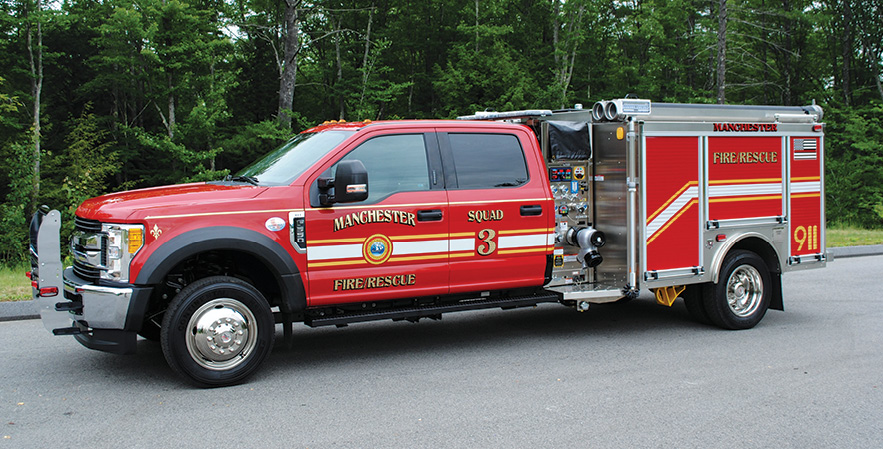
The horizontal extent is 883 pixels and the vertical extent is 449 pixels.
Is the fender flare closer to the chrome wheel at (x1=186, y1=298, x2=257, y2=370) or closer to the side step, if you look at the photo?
the side step

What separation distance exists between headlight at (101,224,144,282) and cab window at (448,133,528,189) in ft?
9.02

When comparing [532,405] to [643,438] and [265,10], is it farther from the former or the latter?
[265,10]

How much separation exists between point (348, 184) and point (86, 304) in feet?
7.15

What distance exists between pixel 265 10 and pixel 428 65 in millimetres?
8361

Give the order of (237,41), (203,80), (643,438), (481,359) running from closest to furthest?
(643,438)
(481,359)
(203,80)
(237,41)

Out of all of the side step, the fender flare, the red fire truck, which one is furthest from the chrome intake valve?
the fender flare

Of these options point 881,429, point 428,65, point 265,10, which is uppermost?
point 265,10

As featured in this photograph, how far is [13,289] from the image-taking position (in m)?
10.1

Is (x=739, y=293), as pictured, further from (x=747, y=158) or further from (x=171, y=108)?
(x=171, y=108)

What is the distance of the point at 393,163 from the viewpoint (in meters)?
6.57

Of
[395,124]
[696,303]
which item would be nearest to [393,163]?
[395,124]

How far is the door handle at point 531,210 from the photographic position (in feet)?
22.8

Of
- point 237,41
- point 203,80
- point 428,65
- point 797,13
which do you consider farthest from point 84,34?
point 797,13

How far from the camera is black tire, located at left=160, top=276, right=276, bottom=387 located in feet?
18.6
